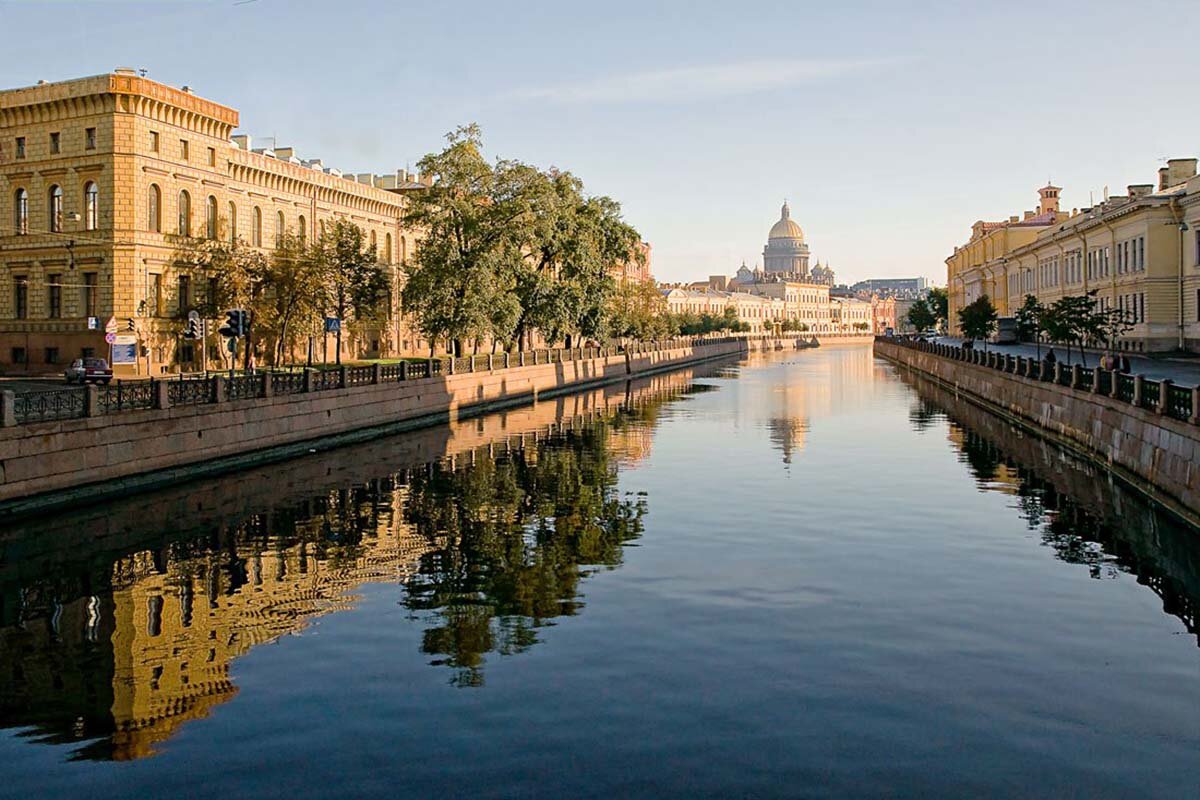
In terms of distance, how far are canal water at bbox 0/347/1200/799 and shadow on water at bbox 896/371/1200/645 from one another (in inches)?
5.0

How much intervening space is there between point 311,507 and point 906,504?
14208 millimetres

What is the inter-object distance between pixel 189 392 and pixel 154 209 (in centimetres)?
2989

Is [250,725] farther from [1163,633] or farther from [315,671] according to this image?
[1163,633]

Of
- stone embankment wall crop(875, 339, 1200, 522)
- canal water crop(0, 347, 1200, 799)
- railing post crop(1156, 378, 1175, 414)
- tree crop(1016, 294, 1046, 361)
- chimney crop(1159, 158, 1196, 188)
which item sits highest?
chimney crop(1159, 158, 1196, 188)

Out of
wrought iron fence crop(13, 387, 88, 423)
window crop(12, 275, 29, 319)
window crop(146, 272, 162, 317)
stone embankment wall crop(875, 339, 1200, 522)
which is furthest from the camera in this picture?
window crop(12, 275, 29, 319)

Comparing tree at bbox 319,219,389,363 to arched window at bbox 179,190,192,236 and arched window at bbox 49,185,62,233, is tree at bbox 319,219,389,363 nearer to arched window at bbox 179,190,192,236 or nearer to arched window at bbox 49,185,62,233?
arched window at bbox 179,190,192,236

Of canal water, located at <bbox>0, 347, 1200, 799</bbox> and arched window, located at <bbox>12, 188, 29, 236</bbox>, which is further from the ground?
arched window, located at <bbox>12, 188, 29, 236</bbox>

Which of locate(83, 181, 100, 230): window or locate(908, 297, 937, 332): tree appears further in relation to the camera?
locate(908, 297, 937, 332): tree

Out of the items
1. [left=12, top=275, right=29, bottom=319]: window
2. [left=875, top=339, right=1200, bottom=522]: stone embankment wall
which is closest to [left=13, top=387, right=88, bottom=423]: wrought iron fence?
[left=875, top=339, right=1200, bottom=522]: stone embankment wall

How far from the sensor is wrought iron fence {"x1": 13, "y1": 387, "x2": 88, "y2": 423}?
24.8 metres

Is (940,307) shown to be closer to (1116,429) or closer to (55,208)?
(55,208)

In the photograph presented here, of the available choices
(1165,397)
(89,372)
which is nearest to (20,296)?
(89,372)

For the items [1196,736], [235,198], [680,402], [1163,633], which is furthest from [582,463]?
[235,198]

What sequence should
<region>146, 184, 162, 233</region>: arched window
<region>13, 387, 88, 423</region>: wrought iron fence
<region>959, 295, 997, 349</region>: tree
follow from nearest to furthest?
1. <region>13, 387, 88, 423</region>: wrought iron fence
2. <region>146, 184, 162, 233</region>: arched window
3. <region>959, 295, 997, 349</region>: tree
